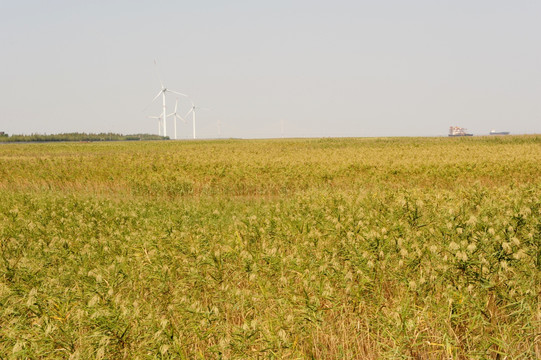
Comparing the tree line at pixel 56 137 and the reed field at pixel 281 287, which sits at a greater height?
the tree line at pixel 56 137

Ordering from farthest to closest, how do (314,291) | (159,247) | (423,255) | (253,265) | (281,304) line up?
(159,247)
(423,255)
(253,265)
(314,291)
(281,304)

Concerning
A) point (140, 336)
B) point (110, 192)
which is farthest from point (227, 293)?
point (110, 192)

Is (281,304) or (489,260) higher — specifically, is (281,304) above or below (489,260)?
below

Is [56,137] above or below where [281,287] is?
above

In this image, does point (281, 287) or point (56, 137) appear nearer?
point (281, 287)

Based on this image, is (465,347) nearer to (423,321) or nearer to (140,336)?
(423,321)

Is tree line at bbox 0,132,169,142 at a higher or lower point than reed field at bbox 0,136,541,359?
higher

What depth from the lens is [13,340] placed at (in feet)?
17.9

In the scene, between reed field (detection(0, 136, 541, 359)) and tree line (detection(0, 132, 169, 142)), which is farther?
tree line (detection(0, 132, 169, 142))

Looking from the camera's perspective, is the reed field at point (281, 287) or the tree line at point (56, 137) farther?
the tree line at point (56, 137)

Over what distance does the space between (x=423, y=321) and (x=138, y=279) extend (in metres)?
4.59

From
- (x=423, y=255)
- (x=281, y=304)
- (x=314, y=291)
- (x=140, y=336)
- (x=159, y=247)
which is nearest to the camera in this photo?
(x=140, y=336)

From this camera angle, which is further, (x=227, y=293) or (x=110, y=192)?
(x=110, y=192)

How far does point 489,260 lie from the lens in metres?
6.90
